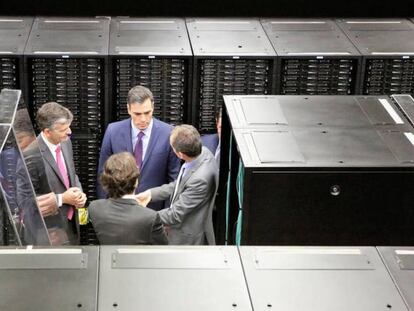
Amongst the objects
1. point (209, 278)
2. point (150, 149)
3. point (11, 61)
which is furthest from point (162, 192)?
point (209, 278)

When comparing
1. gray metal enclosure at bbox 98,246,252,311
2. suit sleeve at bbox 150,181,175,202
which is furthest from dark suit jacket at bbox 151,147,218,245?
gray metal enclosure at bbox 98,246,252,311

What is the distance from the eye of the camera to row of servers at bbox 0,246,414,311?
237 centimetres

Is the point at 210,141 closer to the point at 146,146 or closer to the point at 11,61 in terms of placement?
the point at 146,146

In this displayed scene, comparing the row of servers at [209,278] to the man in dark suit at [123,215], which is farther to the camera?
the man in dark suit at [123,215]

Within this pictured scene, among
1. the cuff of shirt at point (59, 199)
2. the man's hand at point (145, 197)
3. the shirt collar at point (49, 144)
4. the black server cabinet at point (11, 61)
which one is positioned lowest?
the man's hand at point (145, 197)

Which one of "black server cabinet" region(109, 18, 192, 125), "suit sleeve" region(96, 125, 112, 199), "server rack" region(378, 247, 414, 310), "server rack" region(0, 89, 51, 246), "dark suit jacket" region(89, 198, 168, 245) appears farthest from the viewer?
"black server cabinet" region(109, 18, 192, 125)

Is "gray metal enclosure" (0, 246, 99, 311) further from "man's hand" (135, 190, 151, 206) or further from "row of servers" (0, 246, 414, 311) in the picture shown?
"man's hand" (135, 190, 151, 206)

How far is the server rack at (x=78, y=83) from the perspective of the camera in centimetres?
539

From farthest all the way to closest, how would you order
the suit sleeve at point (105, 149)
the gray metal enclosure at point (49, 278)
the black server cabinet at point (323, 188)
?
the suit sleeve at point (105, 149), the black server cabinet at point (323, 188), the gray metal enclosure at point (49, 278)

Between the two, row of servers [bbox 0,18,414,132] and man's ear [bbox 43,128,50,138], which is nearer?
man's ear [bbox 43,128,50,138]

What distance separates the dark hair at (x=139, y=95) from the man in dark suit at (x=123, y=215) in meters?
0.91

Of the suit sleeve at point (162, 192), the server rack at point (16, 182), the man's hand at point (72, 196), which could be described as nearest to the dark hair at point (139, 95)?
the suit sleeve at point (162, 192)

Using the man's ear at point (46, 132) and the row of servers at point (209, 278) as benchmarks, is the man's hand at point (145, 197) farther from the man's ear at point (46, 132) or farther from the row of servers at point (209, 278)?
the row of servers at point (209, 278)

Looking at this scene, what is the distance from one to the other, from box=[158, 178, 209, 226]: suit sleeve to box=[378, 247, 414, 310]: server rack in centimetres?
205
